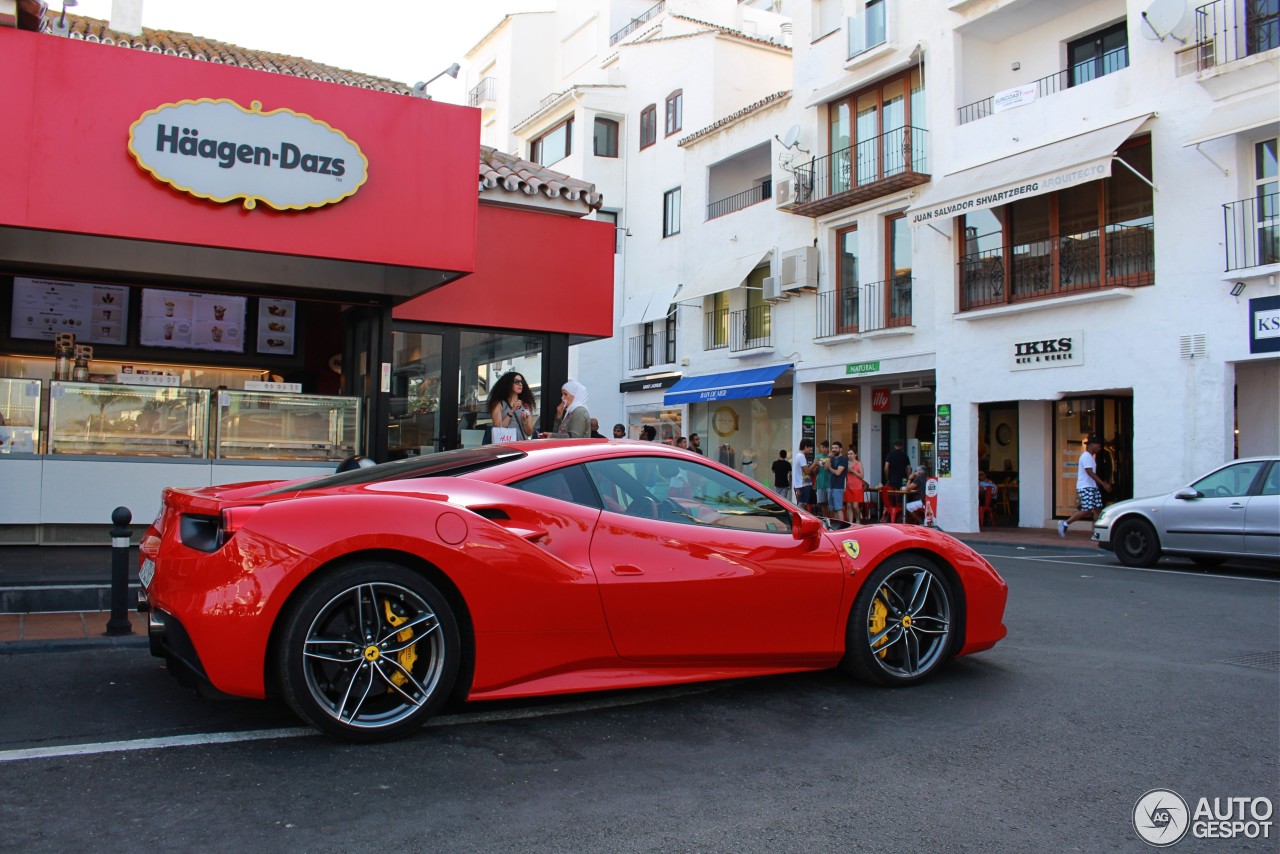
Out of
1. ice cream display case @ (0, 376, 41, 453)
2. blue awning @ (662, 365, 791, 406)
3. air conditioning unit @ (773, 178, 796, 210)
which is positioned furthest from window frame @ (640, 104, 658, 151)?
ice cream display case @ (0, 376, 41, 453)

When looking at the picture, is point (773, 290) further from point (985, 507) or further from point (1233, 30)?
point (1233, 30)

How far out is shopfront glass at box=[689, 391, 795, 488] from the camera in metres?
26.7

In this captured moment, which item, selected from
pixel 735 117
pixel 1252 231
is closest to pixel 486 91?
pixel 735 117

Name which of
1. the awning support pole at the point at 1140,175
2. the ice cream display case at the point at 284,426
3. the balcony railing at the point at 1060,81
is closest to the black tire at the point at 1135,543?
the awning support pole at the point at 1140,175

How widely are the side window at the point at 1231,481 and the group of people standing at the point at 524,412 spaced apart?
8.05 metres

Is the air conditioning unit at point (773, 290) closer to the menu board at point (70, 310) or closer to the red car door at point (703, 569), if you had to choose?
the menu board at point (70, 310)

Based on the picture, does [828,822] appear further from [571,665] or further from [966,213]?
[966,213]

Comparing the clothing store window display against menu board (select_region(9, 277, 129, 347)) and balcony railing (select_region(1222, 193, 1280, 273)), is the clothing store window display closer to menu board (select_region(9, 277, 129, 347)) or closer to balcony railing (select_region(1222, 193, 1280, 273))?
menu board (select_region(9, 277, 129, 347))

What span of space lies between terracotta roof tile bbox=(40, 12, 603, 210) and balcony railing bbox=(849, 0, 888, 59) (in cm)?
1213

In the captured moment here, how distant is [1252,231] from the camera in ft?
48.5

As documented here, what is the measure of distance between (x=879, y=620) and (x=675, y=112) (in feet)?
90.5

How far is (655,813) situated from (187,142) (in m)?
7.29

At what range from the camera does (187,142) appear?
8219mm

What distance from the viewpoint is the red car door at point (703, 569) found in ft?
14.3
